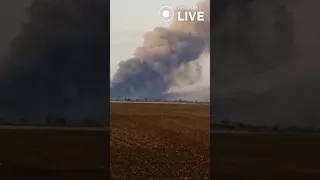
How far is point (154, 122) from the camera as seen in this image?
192cm

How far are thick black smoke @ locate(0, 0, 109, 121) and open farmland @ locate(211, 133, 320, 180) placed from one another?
2.37 feet

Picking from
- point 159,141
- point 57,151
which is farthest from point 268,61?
point 57,151

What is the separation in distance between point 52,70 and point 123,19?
0.51 m

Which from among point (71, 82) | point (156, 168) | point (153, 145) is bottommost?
point (156, 168)

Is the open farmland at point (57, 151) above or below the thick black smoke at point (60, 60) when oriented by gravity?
below

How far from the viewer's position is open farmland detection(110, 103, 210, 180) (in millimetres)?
1901

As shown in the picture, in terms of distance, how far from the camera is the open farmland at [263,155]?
191 cm

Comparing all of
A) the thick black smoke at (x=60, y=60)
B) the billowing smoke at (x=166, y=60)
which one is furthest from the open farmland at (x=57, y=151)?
the billowing smoke at (x=166, y=60)

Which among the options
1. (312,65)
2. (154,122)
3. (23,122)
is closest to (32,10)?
(23,122)

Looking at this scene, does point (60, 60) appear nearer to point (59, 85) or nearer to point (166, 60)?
point (59, 85)

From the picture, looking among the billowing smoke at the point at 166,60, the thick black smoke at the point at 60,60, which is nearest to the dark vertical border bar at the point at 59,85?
the thick black smoke at the point at 60,60

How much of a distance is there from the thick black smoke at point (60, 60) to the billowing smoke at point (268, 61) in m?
0.67

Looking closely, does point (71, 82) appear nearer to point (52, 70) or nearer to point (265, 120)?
point (52, 70)

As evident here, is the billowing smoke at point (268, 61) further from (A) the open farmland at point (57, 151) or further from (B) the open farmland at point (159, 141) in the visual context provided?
(A) the open farmland at point (57, 151)
